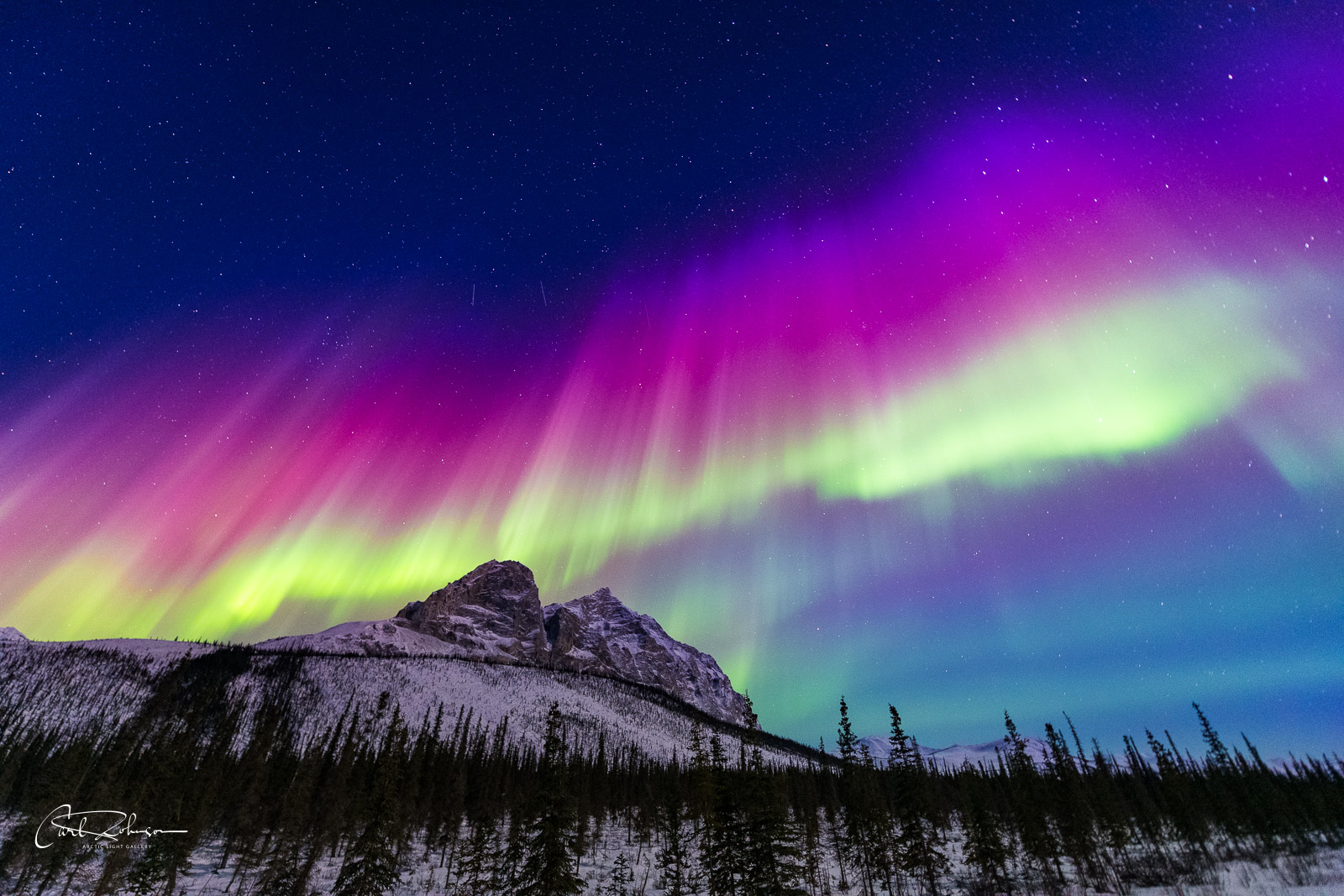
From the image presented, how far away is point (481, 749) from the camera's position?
128000 millimetres

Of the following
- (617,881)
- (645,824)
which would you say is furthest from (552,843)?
(645,824)

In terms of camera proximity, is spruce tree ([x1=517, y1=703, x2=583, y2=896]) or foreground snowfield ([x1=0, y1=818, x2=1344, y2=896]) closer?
spruce tree ([x1=517, y1=703, x2=583, y2=896])

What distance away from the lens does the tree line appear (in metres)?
40.2

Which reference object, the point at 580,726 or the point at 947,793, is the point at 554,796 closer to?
the point at 947,793

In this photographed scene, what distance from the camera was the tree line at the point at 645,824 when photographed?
40.2 meters

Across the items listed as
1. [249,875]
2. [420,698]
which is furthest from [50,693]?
[249,875]

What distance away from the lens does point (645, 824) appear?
299ft

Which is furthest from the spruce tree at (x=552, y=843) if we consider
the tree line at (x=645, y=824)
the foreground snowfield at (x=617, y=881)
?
the foreground snowfield at (x=617, y=881)

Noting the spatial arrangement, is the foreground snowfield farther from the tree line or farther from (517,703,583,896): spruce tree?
(517,703,583,896): spruce tree

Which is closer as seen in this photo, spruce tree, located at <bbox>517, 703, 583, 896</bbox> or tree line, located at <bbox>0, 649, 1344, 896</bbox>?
spruce tree, located at <bbox>517, 703, 583, 896</bbox>

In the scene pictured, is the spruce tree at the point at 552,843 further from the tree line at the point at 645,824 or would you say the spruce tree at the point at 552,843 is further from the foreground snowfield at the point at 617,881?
the foreground snowfield at the point at 617,881

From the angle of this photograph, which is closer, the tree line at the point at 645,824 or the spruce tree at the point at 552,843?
the spruce tree at the point at 552,843

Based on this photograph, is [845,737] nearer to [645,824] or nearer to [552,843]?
[552,843]

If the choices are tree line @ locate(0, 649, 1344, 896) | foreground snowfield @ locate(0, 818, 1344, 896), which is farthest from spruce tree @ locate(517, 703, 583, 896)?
foreground snowfield @ locate(0, 818, 1344, 896)
